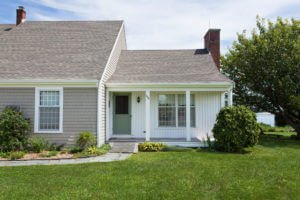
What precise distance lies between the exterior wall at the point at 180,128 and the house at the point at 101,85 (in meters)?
0.05

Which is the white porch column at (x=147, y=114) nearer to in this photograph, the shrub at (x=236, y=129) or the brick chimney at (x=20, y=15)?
the shrub at (x=236, y=129)

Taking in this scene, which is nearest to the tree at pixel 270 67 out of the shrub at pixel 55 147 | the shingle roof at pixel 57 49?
the shingle roof at pixel 57 49

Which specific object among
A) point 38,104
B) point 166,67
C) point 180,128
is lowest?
point 180,128

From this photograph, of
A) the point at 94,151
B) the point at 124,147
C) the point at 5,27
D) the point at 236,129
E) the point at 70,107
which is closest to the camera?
the point at 94,151

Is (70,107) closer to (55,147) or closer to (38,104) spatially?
(38,104)

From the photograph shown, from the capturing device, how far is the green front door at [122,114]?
13031 millimetres

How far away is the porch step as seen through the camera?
10.5m

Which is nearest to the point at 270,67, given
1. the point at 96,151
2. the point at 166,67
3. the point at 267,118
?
the point at 166,67

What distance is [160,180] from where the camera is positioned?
654 centimetres

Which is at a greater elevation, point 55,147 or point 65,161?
point 55,147

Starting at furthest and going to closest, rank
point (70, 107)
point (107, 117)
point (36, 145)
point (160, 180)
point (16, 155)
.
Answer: point (107, 117) < point (70, 107) < point (36, 145) < point (16, 155) < point (160, 180)

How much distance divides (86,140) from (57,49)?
502 cm

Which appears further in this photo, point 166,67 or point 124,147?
point 166,67

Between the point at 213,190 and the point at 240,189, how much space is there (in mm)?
585
